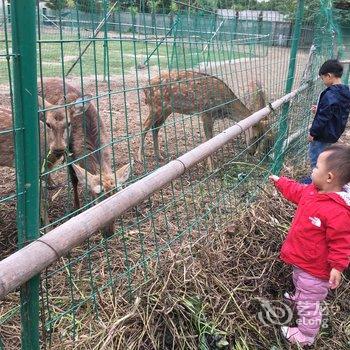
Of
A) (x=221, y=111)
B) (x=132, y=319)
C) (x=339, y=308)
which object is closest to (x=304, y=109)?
(x=221, y=111)

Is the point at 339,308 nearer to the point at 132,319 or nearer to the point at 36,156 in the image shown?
the point at 132,319

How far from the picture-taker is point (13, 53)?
5.54ft

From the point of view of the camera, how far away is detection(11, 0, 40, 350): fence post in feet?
5.49

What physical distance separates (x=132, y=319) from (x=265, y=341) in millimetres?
928

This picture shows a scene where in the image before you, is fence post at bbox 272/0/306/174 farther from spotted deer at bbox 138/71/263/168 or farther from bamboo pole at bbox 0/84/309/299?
bamboo pole at bbox 0/84/309/299

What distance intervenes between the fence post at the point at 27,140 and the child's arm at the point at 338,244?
5.84 ft

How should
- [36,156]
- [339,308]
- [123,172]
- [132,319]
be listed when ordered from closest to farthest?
[36,156], [132,319], [339,308], [123,172]

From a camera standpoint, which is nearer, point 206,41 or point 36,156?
point 36,156

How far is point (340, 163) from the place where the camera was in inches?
115

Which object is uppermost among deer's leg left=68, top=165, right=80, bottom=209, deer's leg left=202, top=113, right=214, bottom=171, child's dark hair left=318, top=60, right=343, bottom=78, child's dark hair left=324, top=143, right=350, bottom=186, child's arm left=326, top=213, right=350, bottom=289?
child's dark hair left=318, top=60, right=343, bottom=78

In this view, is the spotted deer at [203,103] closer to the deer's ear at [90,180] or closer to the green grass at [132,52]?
the green grass at [132,52]

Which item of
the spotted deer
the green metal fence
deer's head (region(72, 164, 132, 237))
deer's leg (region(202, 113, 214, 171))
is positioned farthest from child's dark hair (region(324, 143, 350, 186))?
deer's leg (region(202, 113, 214, 171))

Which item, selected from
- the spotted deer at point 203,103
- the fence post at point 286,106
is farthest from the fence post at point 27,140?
the fence post at point 286,106

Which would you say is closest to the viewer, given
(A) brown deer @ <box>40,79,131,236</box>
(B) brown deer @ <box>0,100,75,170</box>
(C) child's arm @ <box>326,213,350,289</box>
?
(C) child's arm @ <box>326,213,350,289</box>
